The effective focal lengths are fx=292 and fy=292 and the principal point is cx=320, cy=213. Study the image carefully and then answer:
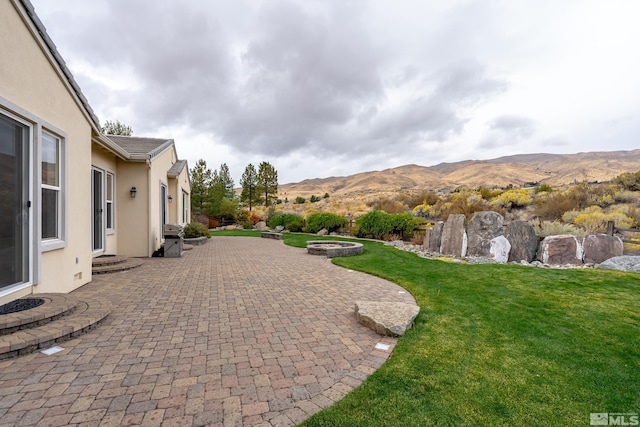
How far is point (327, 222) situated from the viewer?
1795cm

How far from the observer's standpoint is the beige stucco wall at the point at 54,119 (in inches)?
144

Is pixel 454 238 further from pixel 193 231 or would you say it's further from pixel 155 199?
pixel 193 231

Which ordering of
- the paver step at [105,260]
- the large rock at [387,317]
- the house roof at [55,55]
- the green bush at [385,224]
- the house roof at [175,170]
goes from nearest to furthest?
the large rock at [387,317]
the house roof at [55,55]
the paver step at [105,260]
the house roof at [175,170]
the green bush at [385,224]

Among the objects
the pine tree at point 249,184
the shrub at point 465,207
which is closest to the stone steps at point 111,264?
the shrub at point 465,207

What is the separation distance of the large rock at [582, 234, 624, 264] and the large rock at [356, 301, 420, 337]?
676 cm

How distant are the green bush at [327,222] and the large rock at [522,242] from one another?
9.97 meters

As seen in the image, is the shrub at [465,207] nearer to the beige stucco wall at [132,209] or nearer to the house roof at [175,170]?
the house roof at [175,170]

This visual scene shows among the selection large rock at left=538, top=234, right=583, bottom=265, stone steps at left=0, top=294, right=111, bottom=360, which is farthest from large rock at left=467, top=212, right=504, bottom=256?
stone steps at left=0, top=294, right=111, bottom=360

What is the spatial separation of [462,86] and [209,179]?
70.0 feet

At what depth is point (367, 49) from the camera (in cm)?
1348

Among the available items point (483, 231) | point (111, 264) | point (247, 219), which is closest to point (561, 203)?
point (483, 231)

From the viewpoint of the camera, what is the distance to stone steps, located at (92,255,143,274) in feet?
22.3

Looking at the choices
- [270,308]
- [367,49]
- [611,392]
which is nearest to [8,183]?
[270,308]

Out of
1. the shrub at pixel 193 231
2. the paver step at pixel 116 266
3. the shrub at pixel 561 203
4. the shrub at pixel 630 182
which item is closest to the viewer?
the paver step at pixel 116 266
